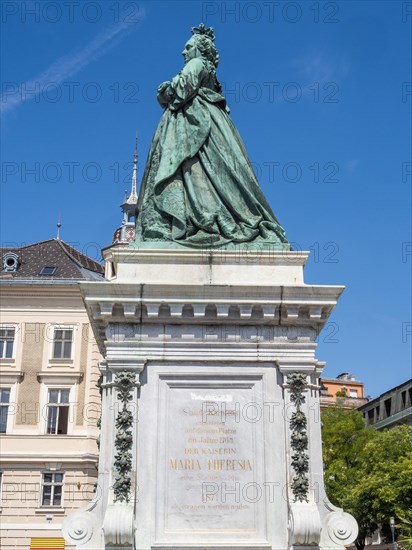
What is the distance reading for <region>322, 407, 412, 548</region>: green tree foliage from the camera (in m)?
43.1

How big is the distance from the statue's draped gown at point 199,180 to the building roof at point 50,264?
102ft

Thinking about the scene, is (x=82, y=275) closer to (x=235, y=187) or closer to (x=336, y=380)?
(x=235, y=187)

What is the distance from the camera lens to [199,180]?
16469mm

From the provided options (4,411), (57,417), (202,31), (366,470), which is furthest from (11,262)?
(202,31)

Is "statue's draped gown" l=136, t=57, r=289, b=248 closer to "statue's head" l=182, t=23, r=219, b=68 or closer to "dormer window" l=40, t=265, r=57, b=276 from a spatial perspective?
"statue's head" l=182, t=23, r=219, b=68

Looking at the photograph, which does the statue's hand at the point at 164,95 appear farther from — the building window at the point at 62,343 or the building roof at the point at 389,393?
the building roof at the point at 389,393

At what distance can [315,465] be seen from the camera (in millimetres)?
13969

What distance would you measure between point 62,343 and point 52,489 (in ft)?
26.2

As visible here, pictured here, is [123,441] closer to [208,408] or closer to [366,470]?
[208,408]

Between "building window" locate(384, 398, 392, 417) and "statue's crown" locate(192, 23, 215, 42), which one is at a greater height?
"building window" locate(384, 398, 392, 417)

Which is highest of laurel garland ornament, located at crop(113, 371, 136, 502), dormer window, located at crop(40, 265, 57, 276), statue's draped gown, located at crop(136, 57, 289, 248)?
dormer window, located at crop(40, 265, 57, 276)

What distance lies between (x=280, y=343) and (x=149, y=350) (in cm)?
235

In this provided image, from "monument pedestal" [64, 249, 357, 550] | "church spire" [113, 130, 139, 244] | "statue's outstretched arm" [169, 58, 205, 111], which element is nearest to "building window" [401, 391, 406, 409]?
"church spire" [113, 130, 139, 244]

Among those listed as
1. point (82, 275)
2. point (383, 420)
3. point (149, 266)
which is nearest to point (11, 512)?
point (82, 275)
